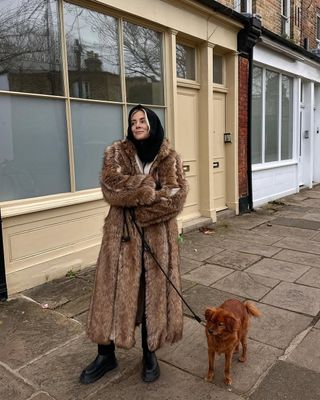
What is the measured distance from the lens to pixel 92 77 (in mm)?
5434

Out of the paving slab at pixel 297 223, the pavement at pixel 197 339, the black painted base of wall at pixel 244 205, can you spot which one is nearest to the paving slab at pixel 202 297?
the pavement at pixel 197 339

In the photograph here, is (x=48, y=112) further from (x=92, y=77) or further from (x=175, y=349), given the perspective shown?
(x=175, y=349)

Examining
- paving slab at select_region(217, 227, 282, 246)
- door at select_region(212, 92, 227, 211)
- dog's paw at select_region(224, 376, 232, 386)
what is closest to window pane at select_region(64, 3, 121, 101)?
door at select_region(212, 92, 227, 211)

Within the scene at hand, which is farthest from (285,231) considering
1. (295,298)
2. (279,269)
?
(295,298)

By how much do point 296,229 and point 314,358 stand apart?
4616 millimetres

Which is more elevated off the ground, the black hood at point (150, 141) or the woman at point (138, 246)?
the black hood at point (150, 141)

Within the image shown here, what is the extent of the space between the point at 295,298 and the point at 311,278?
0.73 metres

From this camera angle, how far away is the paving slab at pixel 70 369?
2812mm

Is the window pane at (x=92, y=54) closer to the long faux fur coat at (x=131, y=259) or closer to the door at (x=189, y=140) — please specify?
the door at (x=189, y=140)

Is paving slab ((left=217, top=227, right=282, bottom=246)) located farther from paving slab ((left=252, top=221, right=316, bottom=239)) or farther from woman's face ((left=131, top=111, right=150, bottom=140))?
woman's face ((left=131, top=111, right=150, bottom=140))

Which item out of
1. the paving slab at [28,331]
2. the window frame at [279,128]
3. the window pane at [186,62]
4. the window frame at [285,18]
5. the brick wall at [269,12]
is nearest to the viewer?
the paving slab at [28,331]

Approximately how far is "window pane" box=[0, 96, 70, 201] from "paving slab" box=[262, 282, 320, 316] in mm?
2867

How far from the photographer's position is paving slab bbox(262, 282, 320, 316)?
4102 mm

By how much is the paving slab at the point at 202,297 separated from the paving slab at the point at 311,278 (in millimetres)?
987
